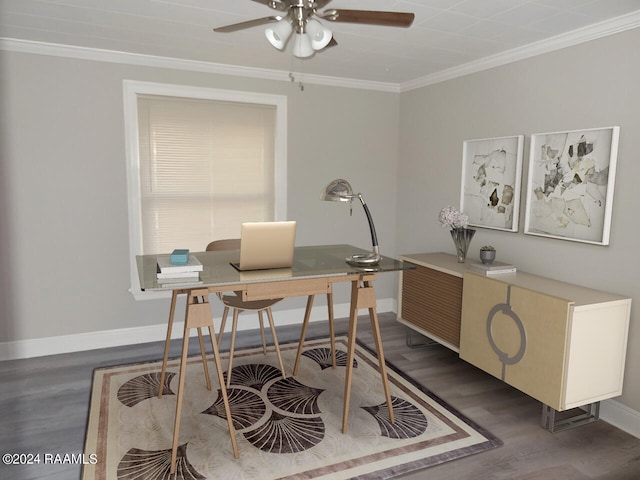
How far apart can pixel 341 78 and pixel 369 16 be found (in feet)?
8.40

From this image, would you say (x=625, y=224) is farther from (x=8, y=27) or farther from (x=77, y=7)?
(x=8, y=27)

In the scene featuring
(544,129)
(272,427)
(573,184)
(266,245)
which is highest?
(544,129)

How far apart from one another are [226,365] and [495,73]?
10.0 feet

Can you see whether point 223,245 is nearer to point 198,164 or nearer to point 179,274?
point 198,164

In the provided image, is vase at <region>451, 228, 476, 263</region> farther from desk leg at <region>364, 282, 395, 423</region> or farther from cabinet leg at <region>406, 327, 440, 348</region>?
desk leg at <region>364, 282, 395, 423</region>

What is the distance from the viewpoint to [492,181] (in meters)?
3.54

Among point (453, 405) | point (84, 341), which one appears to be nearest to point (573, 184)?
point (453, 405)

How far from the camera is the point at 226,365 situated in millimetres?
3449

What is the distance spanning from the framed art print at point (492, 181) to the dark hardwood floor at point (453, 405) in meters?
1.18

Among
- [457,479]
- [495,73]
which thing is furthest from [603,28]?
[457,479]

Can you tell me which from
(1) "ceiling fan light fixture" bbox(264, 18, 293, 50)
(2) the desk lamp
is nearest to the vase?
(2) the desk lamp

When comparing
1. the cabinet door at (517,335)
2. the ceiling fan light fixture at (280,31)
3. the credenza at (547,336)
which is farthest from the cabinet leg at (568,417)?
the ceiling fan light fixture at (280,31)

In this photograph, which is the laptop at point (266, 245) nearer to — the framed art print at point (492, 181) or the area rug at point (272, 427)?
the area rug at point (272, 427)

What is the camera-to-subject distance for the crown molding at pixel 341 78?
274cm
